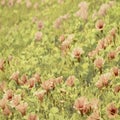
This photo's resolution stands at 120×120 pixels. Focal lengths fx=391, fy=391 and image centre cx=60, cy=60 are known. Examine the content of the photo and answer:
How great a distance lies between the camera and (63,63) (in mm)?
5844

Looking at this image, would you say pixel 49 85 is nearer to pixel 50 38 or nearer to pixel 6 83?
pixel 6 83

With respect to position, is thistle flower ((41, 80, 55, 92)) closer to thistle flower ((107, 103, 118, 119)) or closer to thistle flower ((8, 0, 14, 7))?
thistle flower ((107, 103, 118, 119))

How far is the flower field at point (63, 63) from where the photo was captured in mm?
4613

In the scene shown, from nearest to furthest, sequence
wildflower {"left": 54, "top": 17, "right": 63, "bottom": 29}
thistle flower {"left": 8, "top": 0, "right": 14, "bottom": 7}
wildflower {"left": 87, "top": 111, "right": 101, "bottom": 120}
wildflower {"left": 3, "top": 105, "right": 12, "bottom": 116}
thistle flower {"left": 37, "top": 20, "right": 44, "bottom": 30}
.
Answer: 1. wildflower {"left": 87, "top": 111, "right": 101, "bottom": 120}
2. wildflower {"left": 3, "top": 105, "right": 12, "bottom": 116}
3. wildflower {"left": 54, "top": 17, "right": 63, "bottom": 29}
4. thistle flower {"left": 37, "top": 20, "right": 44, "bottom": 30}
5. thistle flower {"left": 8, "top": 0, "right": 14, "bottom": 7}

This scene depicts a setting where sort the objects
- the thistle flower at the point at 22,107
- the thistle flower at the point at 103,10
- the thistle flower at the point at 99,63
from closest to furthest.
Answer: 1. the thistle flower at the point at 22,107
2. the thistle flower at the point at 99,63
3. the thistle flower at the point at 103,10

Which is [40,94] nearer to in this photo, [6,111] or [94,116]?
[6,111]

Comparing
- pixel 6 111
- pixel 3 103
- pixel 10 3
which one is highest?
pixel 10 3

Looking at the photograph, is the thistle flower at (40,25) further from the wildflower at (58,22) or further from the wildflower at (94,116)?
the wildflower at (94,116)

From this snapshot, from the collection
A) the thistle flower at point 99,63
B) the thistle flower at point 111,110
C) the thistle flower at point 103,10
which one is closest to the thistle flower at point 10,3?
the thistle flower at point 103,10

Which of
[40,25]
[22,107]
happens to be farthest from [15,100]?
[40,25]

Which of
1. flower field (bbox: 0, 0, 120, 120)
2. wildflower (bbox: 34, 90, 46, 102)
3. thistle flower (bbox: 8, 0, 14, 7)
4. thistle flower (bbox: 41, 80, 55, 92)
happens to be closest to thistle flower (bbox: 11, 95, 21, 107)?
flower field (bbox: 0, 0, 120, 120)

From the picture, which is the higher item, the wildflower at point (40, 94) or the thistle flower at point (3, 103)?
the wildflower at point (40, 94)

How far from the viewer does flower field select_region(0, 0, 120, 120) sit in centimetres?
461

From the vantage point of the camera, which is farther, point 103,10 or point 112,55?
point 103,10
